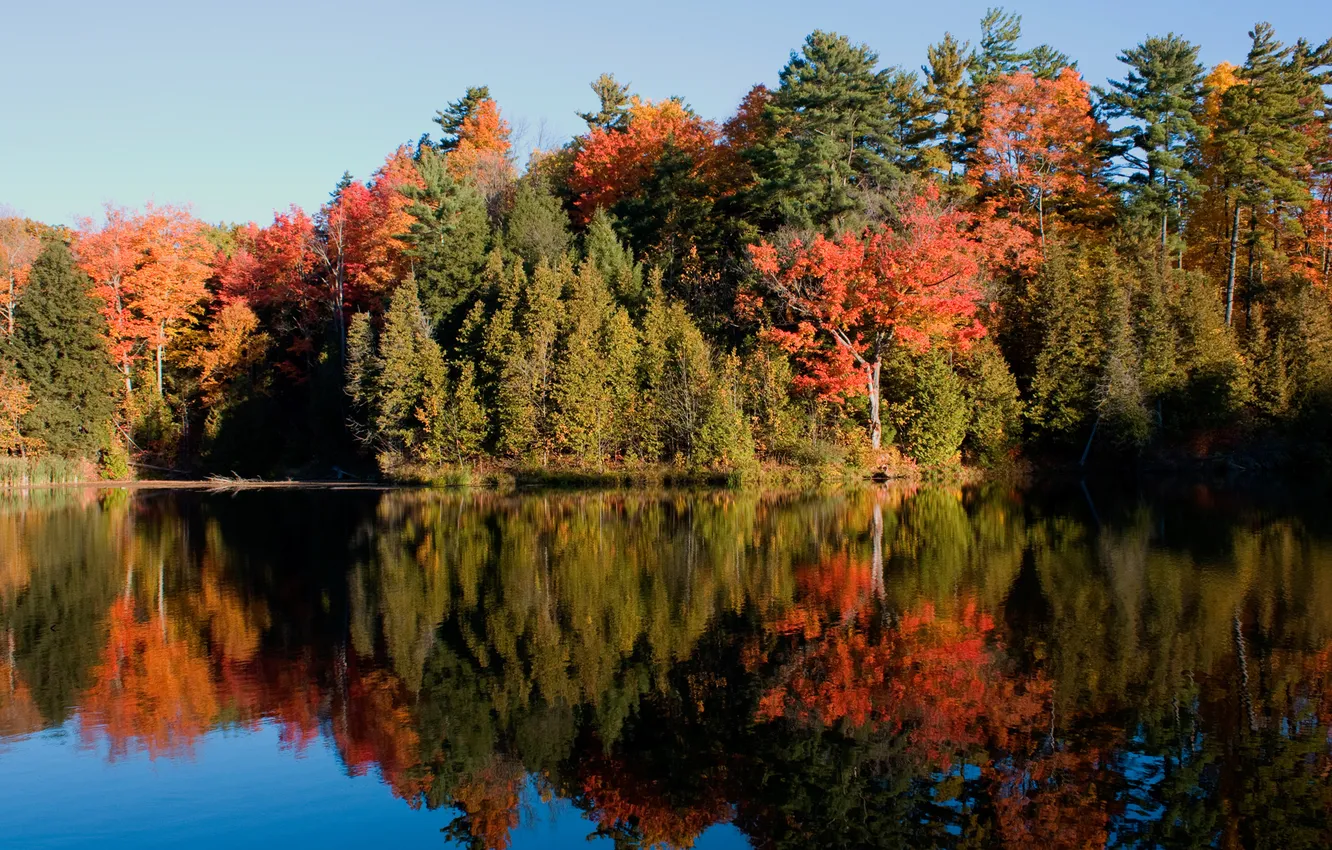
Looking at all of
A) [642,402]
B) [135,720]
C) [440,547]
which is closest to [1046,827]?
[135,720]

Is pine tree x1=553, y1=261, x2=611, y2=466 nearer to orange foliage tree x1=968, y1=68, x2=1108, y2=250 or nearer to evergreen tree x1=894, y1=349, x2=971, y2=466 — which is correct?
evergreen tree x1=894, y1=349, x2=971, y2=466

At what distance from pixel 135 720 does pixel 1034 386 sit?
36.7m

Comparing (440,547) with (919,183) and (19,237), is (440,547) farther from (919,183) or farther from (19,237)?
(19,237)

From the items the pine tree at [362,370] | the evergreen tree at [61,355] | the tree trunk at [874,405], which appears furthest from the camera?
the evergreen tree at [61,355]

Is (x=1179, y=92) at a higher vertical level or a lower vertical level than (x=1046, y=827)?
higher

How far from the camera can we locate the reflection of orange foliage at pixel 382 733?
30.5 feet

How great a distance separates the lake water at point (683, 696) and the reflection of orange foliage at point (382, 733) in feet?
0.15

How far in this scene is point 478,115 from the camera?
63906 millimetres

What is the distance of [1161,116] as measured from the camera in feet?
145

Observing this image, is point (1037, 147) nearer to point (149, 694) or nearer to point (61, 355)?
point (149, 694)

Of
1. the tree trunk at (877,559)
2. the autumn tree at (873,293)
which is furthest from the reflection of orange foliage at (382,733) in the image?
the autumn tree at (873,293)

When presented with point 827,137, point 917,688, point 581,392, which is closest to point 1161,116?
point 827,137

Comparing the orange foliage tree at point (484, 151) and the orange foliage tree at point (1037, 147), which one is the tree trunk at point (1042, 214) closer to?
the orange foliage tree at point (1037, 147)

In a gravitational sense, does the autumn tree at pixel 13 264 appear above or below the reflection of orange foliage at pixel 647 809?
above
